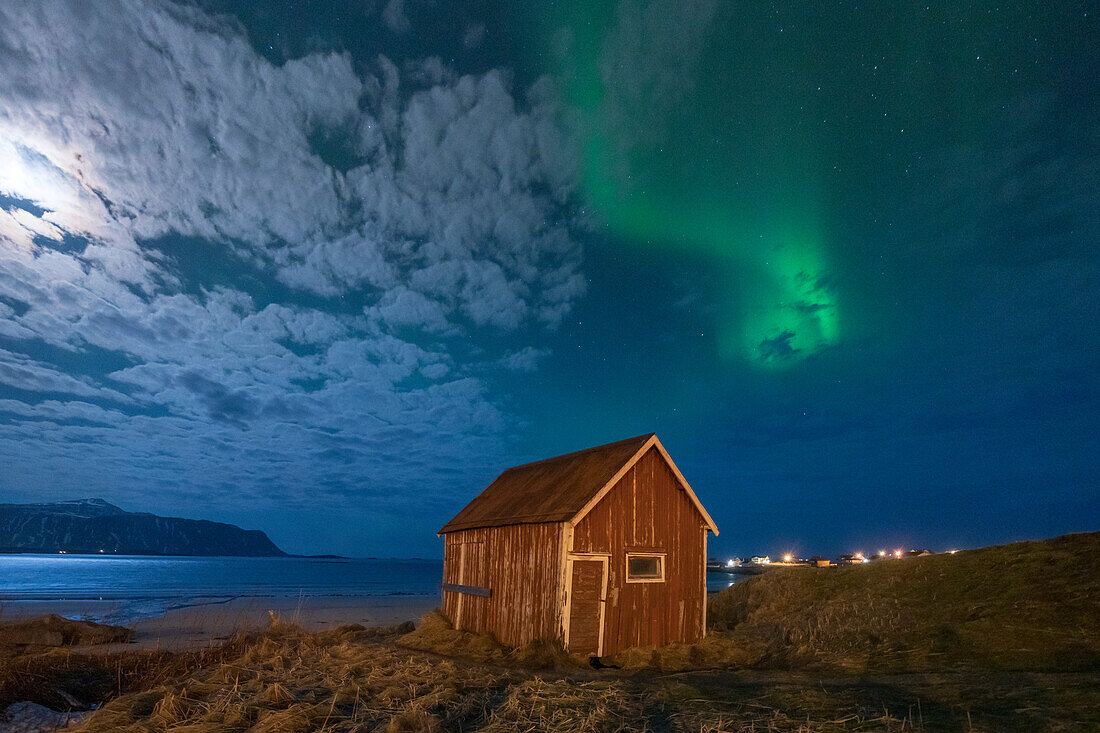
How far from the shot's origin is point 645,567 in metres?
17.9

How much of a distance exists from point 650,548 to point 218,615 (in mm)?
25433

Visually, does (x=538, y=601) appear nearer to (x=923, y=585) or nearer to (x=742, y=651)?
(x=742, y=651)

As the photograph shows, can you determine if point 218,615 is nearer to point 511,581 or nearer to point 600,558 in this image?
point 511,581

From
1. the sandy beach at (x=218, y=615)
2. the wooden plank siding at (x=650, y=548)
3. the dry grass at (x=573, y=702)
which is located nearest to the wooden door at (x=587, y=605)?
the wooden plank siding at (x=650, y=548)

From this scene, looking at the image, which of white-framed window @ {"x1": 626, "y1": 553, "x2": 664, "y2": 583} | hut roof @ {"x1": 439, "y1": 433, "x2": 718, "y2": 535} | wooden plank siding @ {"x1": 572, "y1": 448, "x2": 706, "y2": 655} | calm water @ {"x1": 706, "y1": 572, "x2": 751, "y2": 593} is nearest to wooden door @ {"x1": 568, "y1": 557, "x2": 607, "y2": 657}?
wooden plank siding @ {"x1": 572, "y1": 448, "x2": 706, "y2": 655}

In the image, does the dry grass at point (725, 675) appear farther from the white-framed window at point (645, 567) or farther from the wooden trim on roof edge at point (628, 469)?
the wooden trim on roof edge at point (628, 469)

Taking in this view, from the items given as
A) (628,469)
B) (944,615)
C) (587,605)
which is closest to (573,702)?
(587,605)

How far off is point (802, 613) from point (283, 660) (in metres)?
17.1

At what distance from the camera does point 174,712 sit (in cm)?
892

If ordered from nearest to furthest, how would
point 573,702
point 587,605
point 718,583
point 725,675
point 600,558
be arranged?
point 573,702 → point 725,675 → point 587,605 → point 600,558 → point 718,583

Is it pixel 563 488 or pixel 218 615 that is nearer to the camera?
pixel 563 488

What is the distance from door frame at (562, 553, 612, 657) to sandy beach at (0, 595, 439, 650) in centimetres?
1143

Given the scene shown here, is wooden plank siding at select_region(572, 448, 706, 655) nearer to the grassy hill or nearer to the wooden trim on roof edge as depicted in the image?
the wooden trim on roof edge

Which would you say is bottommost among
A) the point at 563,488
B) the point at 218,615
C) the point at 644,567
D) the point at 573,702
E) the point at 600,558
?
the point at 218,615
